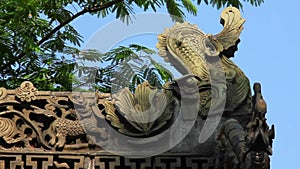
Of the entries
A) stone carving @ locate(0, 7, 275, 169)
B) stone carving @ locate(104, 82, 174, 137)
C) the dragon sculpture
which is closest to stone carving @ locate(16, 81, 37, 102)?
stone carving @ locate(0, 7, 275, 169)

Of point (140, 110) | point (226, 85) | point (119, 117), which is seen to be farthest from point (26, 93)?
point (226, 85)

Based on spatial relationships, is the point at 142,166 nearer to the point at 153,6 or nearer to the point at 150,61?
the point at 150,61

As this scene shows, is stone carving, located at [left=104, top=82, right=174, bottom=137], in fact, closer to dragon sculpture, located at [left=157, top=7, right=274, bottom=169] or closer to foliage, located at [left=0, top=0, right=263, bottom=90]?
dragon sculpture, located at [left=157, top=7, right=274, bottom=169]

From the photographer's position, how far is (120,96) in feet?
20.2

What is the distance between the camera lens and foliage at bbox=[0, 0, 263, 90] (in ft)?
29.0

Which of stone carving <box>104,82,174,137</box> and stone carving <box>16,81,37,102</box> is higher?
stone carving <box>16,81,37,102</box>

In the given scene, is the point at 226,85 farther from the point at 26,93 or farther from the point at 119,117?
the point at 26,93

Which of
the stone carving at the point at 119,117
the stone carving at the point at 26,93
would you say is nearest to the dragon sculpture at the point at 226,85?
the stone carving at the point at 119,117

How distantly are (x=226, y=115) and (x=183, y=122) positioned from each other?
0.90 feet

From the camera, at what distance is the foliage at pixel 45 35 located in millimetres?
8844

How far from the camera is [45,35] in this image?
9180mm

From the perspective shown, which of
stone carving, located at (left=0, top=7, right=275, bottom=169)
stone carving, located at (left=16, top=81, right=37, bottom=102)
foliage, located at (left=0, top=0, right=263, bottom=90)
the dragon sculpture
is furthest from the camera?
foliage, located at (left=0, top=0, right=263, bottom=90)

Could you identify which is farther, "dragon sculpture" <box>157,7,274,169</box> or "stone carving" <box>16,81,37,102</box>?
"stone carving" <box>16,81,37,102</box>

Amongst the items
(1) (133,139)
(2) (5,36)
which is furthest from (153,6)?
(1) (133,139)
